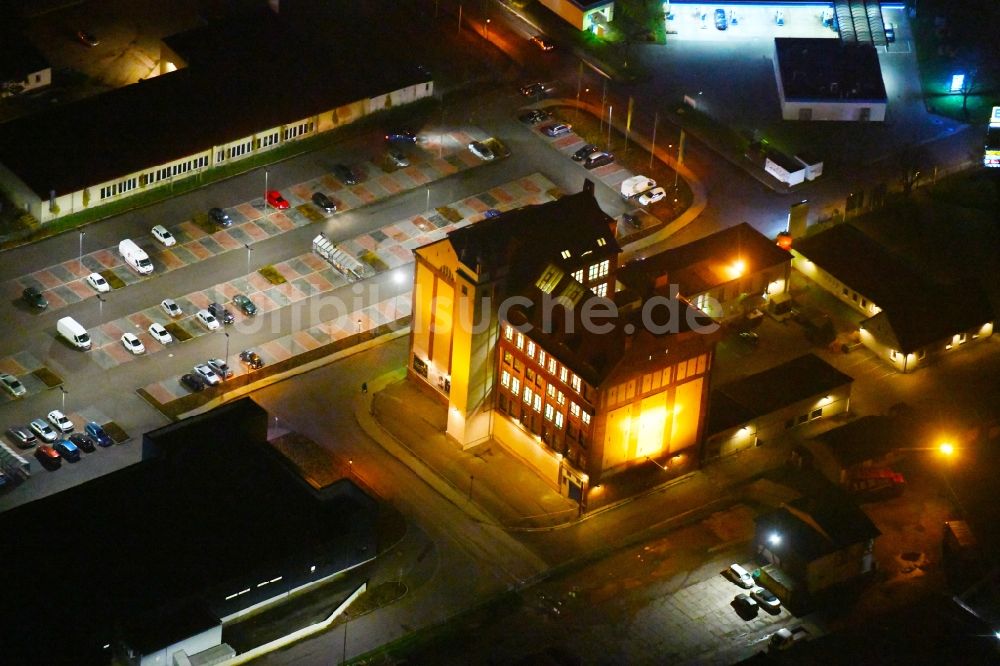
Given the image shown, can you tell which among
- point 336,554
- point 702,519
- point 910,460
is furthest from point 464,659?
point 910,460

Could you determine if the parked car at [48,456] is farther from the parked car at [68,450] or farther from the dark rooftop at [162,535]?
the dark rooftop at [162,535]

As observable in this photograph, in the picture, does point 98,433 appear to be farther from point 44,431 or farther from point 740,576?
point 740,576

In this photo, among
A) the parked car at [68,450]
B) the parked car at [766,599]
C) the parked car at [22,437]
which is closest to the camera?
the parked car at [766,599]

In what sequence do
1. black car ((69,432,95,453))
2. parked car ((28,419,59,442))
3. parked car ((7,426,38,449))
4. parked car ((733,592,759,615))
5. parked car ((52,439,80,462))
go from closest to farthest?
parked car ((733,592,759,615)) < parked car ((52,439,80,462)) < parked car ((7,426,38,449)) < black car ((69,432,95,453)) < parked car ((28,419,59,442))

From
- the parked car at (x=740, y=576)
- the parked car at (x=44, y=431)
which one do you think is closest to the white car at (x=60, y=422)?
the parked car at (x=44, y=431)

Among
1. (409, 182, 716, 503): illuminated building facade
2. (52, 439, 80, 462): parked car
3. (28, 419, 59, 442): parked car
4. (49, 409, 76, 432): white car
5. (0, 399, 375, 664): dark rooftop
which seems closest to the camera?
(0, 399, 375, 664): dark rooftop

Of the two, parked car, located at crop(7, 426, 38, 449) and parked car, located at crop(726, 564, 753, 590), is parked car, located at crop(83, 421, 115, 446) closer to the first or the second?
parked car, located at crop(7, 426, 38, 449)

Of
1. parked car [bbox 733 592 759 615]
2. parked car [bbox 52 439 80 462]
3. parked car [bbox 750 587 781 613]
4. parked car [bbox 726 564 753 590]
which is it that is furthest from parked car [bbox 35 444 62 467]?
parked car [bbox 750 587 781 613]
